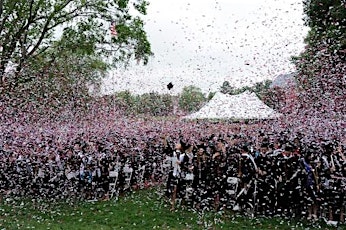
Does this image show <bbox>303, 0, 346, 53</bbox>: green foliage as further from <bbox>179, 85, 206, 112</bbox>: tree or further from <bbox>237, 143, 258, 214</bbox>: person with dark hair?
<bbox>237, 143, 258, 214</bbox>: person with dark hair

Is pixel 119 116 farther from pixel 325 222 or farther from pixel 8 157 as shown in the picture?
pixel 325 222

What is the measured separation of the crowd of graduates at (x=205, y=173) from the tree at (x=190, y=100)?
9561 mm

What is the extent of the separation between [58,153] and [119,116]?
502 centimetres

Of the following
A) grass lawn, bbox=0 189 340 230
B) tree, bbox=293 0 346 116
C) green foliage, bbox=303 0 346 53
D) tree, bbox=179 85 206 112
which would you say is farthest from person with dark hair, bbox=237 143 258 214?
tree, bbox=179 85 206 112

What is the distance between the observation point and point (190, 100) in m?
26.0

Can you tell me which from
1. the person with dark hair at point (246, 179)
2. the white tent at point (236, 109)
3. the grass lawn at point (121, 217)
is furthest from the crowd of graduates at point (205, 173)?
the white tent at point (236, 109)

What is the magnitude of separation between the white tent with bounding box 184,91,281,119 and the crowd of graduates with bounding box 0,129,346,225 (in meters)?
8.16

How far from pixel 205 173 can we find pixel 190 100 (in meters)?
14.7

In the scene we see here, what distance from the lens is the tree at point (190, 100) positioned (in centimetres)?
2430

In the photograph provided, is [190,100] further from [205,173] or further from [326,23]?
[205,173]

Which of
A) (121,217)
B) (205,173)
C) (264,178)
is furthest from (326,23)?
(121,217)

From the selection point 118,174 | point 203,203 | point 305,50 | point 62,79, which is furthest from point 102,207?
point 305,50

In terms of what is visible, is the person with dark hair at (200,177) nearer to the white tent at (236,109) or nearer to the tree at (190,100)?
the white tent at (236,109)

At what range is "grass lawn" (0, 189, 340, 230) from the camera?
986 cm
